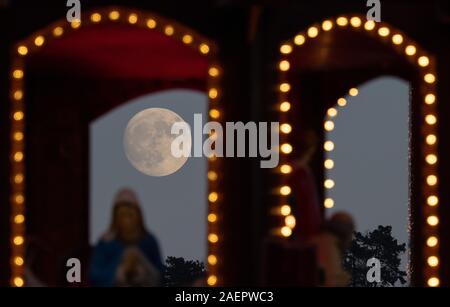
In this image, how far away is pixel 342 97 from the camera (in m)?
7.71

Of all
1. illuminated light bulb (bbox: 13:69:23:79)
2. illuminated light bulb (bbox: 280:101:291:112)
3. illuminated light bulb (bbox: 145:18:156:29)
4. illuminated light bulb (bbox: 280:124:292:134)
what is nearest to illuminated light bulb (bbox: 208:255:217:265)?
illuminated light bulb (bbox: 280:124:292:134)

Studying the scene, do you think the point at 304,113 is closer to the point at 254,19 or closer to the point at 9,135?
the point at 254,19

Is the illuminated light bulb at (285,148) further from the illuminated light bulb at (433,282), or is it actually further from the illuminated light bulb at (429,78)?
the illuminated light bulb at (433,282)

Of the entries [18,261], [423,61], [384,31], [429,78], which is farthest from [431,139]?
[18,261]

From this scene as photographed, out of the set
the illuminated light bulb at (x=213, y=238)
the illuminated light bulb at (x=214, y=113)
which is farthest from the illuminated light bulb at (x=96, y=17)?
the illuminated light bulb at (x=213, y=238)

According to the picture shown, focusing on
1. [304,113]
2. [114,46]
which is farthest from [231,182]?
[114,46]

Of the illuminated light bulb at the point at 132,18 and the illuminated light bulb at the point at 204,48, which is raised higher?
the illuminated light bulb at the point at 132,18

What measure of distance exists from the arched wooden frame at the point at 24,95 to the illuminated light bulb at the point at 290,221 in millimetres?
397

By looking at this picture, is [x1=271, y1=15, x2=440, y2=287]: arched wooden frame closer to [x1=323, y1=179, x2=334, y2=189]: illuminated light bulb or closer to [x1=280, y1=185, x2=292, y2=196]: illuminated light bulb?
[x1=280, y1=185, x2=292, y2=196]: illuminated light bulb

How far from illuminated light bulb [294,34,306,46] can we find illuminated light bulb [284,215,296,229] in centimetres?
103

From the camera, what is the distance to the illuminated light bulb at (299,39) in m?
7.45

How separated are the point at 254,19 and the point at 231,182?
3.19 ft

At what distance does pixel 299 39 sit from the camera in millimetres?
7445

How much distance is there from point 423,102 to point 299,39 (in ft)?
2.73
